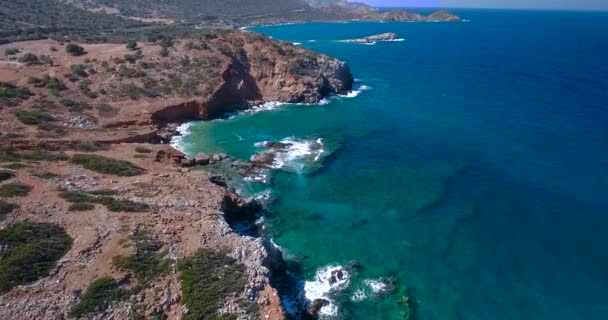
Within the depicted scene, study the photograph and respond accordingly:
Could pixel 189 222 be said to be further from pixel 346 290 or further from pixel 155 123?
pixel 155 123

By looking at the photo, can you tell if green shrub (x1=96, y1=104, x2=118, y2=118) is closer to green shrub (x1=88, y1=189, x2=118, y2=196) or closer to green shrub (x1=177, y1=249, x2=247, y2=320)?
green shrub (x1=88, y1=189, x2=118, y2=196)

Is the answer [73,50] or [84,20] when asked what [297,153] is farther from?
[84,20]

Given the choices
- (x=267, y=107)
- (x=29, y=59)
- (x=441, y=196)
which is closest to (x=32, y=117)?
(x=29, y=59)

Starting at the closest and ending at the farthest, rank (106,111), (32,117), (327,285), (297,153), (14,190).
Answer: (14,190) → (327,285) → (32,117) → (297,153) → (106,111)

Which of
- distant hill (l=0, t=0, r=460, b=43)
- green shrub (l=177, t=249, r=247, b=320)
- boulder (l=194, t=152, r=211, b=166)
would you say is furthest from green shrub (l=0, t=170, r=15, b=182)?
distant hill (l=0, t=0, r=460, b=43)

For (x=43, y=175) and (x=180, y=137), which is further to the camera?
(x=180, y=137)

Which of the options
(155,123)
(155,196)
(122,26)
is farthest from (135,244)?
(122,26)

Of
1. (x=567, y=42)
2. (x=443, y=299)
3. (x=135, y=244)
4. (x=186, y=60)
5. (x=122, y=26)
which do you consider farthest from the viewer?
(x=567, y=42)
